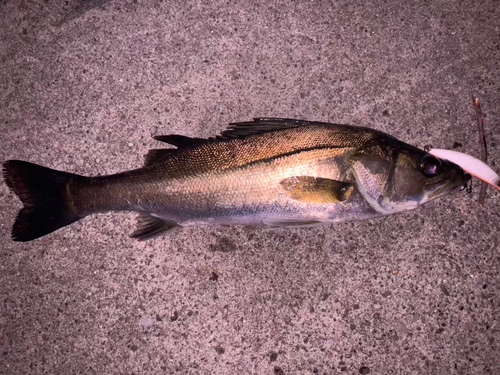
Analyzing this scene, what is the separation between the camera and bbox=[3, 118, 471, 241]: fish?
7.36ft

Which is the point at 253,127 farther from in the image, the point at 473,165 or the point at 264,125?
the point at 473,165

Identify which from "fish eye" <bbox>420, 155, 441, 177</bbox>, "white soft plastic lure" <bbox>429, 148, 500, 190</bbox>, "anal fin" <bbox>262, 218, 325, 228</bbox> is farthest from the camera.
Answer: "white soft plastic lure" <bbox>429, 148, 500, 190</bbox>

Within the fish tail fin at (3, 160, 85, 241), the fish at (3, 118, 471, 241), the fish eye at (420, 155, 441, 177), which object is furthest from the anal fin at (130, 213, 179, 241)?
the fish eye at (420, 155, 441, 177)

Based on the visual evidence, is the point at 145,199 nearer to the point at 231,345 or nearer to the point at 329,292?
the point at 231,345

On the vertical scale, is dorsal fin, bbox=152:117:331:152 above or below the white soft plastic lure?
above

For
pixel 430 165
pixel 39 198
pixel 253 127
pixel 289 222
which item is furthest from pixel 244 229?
pixel 39 198

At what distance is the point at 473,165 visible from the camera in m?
2.62

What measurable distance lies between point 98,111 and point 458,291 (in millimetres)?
3128

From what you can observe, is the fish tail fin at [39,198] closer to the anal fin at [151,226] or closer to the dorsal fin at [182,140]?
the anal fin at [151,226]

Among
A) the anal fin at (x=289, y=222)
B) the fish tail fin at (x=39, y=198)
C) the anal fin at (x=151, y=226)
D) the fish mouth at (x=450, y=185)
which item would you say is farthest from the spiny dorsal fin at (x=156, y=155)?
the fish mouth at (x=450, y=185)

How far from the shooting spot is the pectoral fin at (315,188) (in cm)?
224

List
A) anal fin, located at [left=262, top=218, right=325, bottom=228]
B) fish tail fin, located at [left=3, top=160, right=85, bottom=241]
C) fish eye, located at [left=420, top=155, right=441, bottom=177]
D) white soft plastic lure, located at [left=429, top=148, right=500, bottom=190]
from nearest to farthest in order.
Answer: fish eye, located at [left=420, top=155, right=441, bottom=177]
anal fin, located at [left=262, top=218, right=325, bottom=228]
fish tail fin, located at [left=3, top=160, right=85, bottom=241]
white soft plastic lure, located at [left=429, top=148, right=500, bottom=190]

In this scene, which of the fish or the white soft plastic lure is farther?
the white soft plastic lure

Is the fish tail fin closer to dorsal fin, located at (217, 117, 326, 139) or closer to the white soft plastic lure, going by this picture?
dorsal fin, located at (217, 117, 326, 139)
